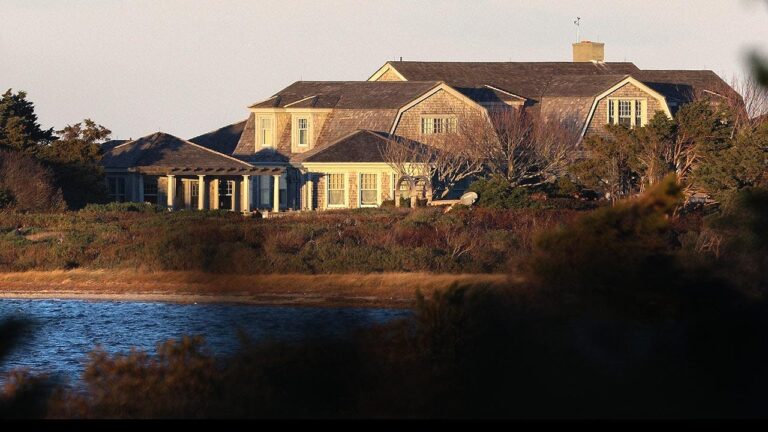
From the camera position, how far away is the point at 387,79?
218 ft

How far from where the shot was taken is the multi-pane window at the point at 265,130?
60094 millimetres

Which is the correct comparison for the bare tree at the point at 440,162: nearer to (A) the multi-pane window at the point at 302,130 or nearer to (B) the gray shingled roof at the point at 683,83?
(A) the multi-pane window at the point at 302,130

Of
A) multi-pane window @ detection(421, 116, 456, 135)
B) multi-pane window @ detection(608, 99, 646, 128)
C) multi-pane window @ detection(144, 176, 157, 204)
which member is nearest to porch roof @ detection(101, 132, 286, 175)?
multi-pane window @ detection(144, 176, 157, 204)

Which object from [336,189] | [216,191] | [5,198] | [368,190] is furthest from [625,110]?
[5,198]

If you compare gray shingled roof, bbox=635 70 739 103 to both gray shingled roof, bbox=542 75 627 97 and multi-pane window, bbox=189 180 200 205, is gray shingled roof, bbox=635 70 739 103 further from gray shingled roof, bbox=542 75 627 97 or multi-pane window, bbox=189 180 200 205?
multi-pane window, bbox=189 180 200 205

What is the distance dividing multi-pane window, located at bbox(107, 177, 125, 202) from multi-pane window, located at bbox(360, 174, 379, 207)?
32.9ft

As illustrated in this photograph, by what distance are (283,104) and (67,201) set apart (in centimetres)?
1402

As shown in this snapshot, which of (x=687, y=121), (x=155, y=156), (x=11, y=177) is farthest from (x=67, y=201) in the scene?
(x=687, y=121)

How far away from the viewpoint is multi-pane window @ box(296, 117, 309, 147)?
5912 cm

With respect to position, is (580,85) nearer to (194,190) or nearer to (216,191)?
(216,191)

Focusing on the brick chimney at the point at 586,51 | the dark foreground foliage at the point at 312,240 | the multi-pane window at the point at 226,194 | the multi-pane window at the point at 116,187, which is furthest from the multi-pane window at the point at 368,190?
the brick chimney at the point at 586,51

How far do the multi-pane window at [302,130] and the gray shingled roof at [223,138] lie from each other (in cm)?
717

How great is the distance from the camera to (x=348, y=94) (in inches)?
2370

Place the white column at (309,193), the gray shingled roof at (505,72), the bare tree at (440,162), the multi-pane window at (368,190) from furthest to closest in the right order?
the gray shingled roof at (505,72) → the white column at (309,193) → the multi-pane window at (368,190) → the bare tree at (440,162)
